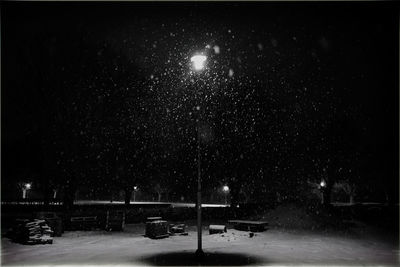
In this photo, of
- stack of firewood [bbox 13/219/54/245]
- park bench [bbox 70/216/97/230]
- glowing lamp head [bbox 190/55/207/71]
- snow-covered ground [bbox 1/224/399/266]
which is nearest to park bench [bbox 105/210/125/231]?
park bench [bbox 70/216/97/230]

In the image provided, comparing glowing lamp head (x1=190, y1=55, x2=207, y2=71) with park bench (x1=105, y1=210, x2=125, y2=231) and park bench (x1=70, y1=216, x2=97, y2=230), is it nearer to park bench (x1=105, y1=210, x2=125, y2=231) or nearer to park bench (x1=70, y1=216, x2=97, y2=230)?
park bench (x1=105, y1=210, x2=125, y2=231)

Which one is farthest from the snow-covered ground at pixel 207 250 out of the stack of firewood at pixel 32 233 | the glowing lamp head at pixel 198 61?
the glowing lamp head at pixel 198 61

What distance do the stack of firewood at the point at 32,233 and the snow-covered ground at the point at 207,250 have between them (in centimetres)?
45

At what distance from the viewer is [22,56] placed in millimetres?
28625

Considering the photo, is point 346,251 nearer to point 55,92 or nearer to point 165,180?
point 55,92

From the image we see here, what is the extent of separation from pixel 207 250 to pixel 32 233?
8472mm

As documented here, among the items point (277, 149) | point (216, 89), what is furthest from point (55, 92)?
point (277, 149)

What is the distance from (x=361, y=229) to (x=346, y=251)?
11.5m

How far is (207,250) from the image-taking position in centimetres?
1605

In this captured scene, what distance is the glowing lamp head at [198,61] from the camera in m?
12.1

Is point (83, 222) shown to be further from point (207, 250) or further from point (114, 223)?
point (207, 250)

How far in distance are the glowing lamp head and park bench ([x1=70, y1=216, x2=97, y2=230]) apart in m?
16.2

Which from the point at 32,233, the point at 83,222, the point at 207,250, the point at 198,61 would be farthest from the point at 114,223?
the point at 198,61

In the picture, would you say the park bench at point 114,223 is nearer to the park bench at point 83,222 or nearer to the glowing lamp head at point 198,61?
the park bench at point 83,222
